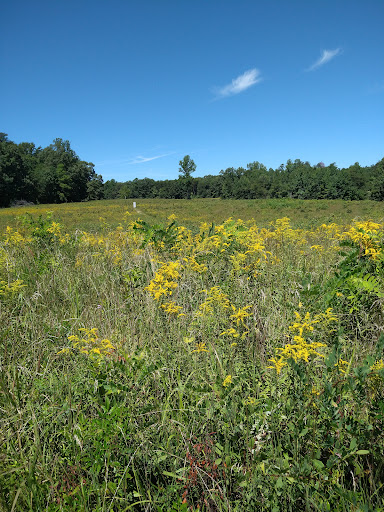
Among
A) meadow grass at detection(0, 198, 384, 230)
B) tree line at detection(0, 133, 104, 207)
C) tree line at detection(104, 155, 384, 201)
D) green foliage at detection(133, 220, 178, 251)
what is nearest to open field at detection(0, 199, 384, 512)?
green foliage at detection(133, 220, 178, 251)

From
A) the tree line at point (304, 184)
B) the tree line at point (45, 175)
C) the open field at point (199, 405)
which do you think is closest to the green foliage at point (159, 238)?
the open field at point (199, 405)

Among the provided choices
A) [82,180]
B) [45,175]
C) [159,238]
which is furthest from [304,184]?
[159,238]

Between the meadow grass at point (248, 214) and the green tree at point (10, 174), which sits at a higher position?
the green tree at point (10, 174)

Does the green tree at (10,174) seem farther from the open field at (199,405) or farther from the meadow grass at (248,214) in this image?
the open field at (199,405)

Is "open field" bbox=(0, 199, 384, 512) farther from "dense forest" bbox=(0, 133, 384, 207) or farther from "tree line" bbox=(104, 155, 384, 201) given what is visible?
"tree line" bbox=(104, 155, 384, 201)

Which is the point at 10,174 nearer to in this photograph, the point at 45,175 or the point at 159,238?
the point at 45,175

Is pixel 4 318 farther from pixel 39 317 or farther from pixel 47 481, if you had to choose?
pixel 47 481

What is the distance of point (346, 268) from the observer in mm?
2875

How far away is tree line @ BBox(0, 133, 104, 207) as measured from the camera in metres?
56.4

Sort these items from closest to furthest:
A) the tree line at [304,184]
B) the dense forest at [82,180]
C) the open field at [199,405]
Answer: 1. the open field at [199,405]
2. the dense forest at [82,180]
3. the tree line at [304,184]

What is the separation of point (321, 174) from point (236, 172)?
49486mm

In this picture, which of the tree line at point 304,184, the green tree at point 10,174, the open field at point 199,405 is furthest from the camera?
the tree line at point 304,184

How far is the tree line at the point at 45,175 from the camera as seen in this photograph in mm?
56438

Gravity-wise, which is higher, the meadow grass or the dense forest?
the dense forest
